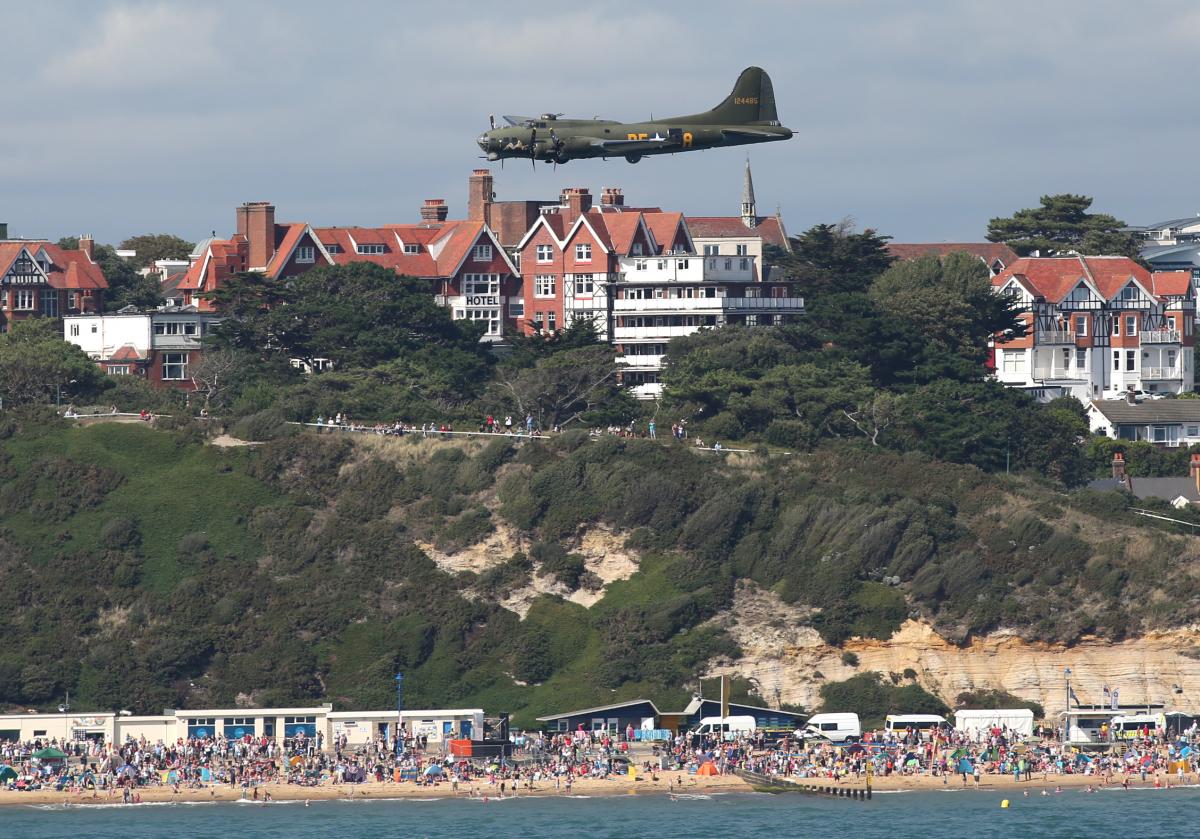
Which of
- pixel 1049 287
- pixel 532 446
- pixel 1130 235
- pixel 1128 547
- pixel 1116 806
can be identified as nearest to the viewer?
pixel 1116 806

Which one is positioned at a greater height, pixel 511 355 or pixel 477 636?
pixel 511 355

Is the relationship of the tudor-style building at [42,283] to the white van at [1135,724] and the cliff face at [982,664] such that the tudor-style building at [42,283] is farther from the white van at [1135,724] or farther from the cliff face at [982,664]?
the white van at [1135,724]

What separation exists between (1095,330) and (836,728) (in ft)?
184

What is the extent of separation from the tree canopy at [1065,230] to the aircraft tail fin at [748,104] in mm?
82219

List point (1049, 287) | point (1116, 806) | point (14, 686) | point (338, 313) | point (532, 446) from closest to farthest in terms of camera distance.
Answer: point (1116, 806), point (14, 686), point (532, 446), point (338, 313), point (1049, 287)

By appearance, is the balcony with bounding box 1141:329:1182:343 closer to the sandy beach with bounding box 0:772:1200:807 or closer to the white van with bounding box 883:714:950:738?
the white van with bounding box 883:714:950:738

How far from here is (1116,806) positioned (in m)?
96.1

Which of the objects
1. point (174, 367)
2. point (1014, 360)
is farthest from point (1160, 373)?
point (174, 367)

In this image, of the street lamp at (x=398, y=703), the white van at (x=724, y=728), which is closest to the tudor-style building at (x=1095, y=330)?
the white van at (x=724, y=728)

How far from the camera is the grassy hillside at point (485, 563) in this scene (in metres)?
107

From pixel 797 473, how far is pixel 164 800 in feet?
120

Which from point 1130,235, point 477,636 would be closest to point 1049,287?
point 1130,235

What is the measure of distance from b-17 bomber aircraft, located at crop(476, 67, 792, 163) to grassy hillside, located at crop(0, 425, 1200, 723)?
86.5 ft

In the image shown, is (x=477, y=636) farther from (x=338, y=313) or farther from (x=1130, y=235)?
(x=1130, y=235)
